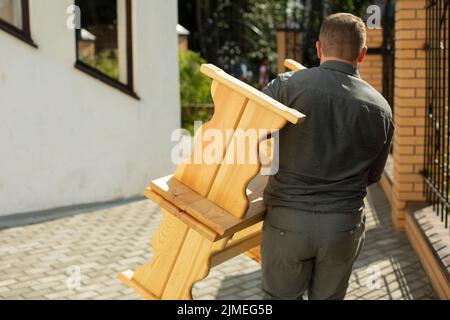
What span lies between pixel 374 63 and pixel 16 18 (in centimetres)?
530

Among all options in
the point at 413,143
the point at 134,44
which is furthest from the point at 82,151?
the point at 413,143

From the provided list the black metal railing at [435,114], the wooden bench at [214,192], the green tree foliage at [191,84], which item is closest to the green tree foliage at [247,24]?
the green tree foliage at [191,84]

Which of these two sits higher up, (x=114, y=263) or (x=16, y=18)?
(x=16, y=18)

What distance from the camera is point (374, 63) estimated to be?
10844 mm

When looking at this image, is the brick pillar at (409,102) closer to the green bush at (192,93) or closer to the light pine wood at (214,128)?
the light pine wood at (214,128)

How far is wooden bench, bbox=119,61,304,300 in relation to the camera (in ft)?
10.6

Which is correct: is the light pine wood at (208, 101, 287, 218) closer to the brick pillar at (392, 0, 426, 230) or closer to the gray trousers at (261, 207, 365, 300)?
the gray trousers at (261, 207, 365, 300)

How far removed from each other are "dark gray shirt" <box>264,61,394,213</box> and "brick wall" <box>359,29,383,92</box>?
7.61m

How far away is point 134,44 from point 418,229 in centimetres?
457

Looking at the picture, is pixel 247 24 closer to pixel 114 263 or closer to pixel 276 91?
pixel 114 263

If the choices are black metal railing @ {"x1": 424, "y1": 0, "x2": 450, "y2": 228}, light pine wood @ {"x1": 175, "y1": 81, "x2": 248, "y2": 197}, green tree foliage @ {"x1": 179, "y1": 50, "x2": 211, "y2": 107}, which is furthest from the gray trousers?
green tree foliage @ {"x1": 179, "y1": 50, "x2": 211, "y2": 107}

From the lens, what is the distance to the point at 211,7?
75.0ft

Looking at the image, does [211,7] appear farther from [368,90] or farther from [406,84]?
[368,90]

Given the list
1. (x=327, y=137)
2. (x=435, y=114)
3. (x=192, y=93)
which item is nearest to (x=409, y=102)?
(x=435, y=114)
